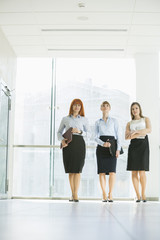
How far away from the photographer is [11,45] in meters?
6.87

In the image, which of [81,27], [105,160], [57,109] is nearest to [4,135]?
[57,109]

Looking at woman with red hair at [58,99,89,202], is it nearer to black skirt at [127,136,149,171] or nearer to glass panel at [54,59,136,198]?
black skirt at [127,136,149,171]

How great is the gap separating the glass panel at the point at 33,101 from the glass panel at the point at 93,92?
0.22m

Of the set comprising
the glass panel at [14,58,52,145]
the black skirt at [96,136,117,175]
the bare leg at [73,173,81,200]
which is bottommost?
the bare leg at [73,173,81,200]

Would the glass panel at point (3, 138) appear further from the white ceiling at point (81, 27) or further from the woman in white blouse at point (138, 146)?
the woman in white blouse at point (138, 146)

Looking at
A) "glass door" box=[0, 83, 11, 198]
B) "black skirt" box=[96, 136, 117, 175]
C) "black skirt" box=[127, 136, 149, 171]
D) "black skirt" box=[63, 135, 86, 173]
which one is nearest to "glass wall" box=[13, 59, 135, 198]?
"glass door" box=[0, 83, 11, 198]

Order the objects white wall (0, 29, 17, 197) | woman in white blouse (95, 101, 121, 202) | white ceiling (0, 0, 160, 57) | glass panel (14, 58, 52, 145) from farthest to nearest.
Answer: glass panel (14, 58, 52, 145) < white wall (0, 29, 17, 197) < woman in white blouse (95, 101, 121, 202) < white ceiling (0, 0, 160, 57)

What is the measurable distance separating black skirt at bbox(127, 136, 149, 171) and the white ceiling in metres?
1.82

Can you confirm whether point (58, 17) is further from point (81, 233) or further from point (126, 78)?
point (81, 233)

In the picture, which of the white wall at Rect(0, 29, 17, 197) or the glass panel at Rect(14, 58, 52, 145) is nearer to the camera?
the white wall at Rect(0, 29, 17, 197)

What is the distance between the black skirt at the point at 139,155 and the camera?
5.58 meters

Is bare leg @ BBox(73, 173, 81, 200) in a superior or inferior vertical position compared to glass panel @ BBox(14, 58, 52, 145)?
inferior

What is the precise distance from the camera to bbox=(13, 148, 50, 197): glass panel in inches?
285

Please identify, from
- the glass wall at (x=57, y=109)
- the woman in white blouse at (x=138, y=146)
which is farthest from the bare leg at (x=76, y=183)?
the glass wall at (x=57, y=109)
